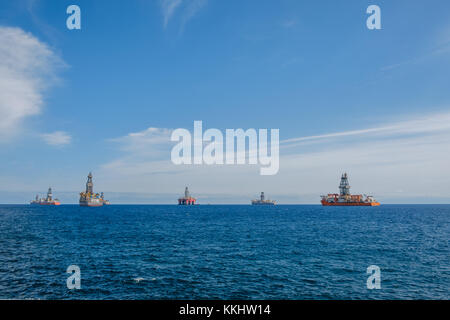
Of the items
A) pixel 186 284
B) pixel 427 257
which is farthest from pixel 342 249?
pixel 186 284

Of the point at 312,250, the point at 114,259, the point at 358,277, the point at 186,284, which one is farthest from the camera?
the point at 312,250

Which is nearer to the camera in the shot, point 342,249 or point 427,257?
point 427,257

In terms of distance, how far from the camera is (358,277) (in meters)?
33.2

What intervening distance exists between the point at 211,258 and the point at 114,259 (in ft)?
50.5

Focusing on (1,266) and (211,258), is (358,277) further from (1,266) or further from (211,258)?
(1,266)

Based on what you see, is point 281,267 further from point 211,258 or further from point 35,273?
point 35,273

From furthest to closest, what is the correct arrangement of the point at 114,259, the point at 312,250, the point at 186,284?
1. the point at 312,250
2. the point at 114,259
3. the point at 186,284

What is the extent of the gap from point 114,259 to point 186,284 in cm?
1799

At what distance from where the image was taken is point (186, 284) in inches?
1179
